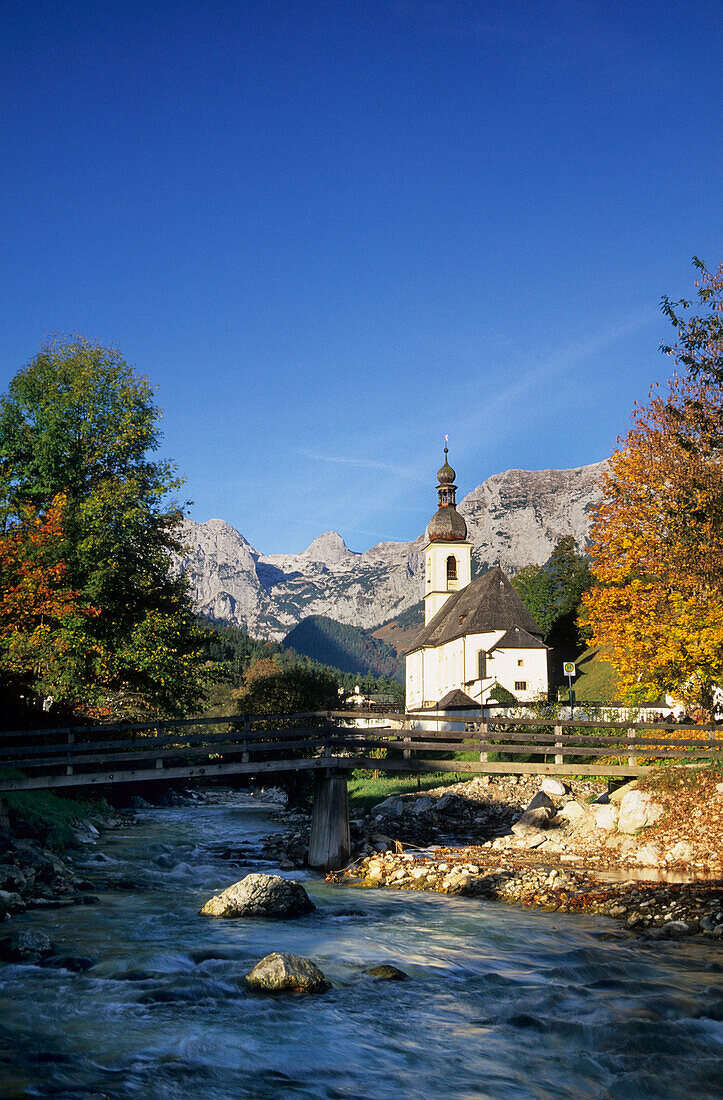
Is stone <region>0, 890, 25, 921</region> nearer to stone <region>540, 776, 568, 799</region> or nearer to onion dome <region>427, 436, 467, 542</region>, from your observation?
stone <region>540, 776, 568, 799</region>

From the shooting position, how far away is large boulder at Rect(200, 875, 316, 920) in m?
16.1

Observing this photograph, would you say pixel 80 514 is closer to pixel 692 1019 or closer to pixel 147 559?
pixel 147 559

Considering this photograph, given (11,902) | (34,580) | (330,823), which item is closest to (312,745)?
(330,823)

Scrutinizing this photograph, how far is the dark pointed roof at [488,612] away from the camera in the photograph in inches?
2805

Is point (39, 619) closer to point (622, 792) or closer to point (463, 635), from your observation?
point (622, 792)

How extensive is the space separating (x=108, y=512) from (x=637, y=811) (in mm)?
19628

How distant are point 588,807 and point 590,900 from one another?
331 inches

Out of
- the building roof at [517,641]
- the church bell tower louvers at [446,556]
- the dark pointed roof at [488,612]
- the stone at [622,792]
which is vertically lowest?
the stone at [622,792]

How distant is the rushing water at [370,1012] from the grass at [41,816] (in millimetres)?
7318

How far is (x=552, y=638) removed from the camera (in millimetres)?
93875

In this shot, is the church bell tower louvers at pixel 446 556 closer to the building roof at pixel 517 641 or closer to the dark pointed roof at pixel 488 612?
the dark pointed roof at pixel 488 612

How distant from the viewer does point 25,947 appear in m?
12.6

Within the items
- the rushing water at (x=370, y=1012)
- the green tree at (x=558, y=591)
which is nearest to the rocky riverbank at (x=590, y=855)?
the rushing water at (x=370, y=1012)

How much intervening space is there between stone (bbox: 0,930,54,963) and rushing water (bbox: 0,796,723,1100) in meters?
0.34
